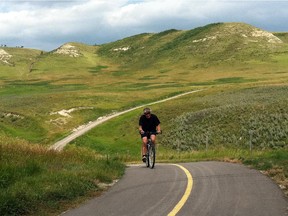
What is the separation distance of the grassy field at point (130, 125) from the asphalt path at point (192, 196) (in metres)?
0.69

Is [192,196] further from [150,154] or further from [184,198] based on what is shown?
[150,154]

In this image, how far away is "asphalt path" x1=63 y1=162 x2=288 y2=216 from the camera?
344 inches

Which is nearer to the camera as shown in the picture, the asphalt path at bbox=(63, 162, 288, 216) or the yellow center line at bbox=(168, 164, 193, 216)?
the yellow center line at bbox=(168, 164, 193, 216)

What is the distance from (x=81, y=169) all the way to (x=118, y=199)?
327 centimetres

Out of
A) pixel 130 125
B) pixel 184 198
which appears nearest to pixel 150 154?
pixel 184 198

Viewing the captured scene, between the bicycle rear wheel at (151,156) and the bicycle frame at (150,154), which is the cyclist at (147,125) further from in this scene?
the bicycle rear wheel at (151,156)

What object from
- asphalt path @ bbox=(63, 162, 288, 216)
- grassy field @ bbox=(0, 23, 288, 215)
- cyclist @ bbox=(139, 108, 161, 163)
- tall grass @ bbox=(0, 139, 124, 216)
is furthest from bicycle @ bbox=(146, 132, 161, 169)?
asphalt path @ bbox=(63, 162, 288, 216)

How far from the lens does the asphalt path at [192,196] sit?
874 centimetres

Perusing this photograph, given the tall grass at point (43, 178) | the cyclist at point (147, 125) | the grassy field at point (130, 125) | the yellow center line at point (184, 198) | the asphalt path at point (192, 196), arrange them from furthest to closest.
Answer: the cyclist at point (147, 125) → the grassy field at point (130, 125) → the tall grass at point (43, 178) → the asphalt path at point (192, 196) → the yellow center line at point (184, 198)

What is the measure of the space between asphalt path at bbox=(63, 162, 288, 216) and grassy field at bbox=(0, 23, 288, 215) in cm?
69

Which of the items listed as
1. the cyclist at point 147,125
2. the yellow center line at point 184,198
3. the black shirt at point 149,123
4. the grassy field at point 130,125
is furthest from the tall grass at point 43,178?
the yellow center line at point 184,198

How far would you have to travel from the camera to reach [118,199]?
33.4 feet

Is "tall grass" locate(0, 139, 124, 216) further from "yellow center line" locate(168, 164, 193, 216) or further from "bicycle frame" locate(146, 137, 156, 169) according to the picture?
"yellow center line" locate(168, 164, 193, 216)

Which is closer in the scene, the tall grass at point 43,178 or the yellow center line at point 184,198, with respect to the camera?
the yellow center line at point 184,198
